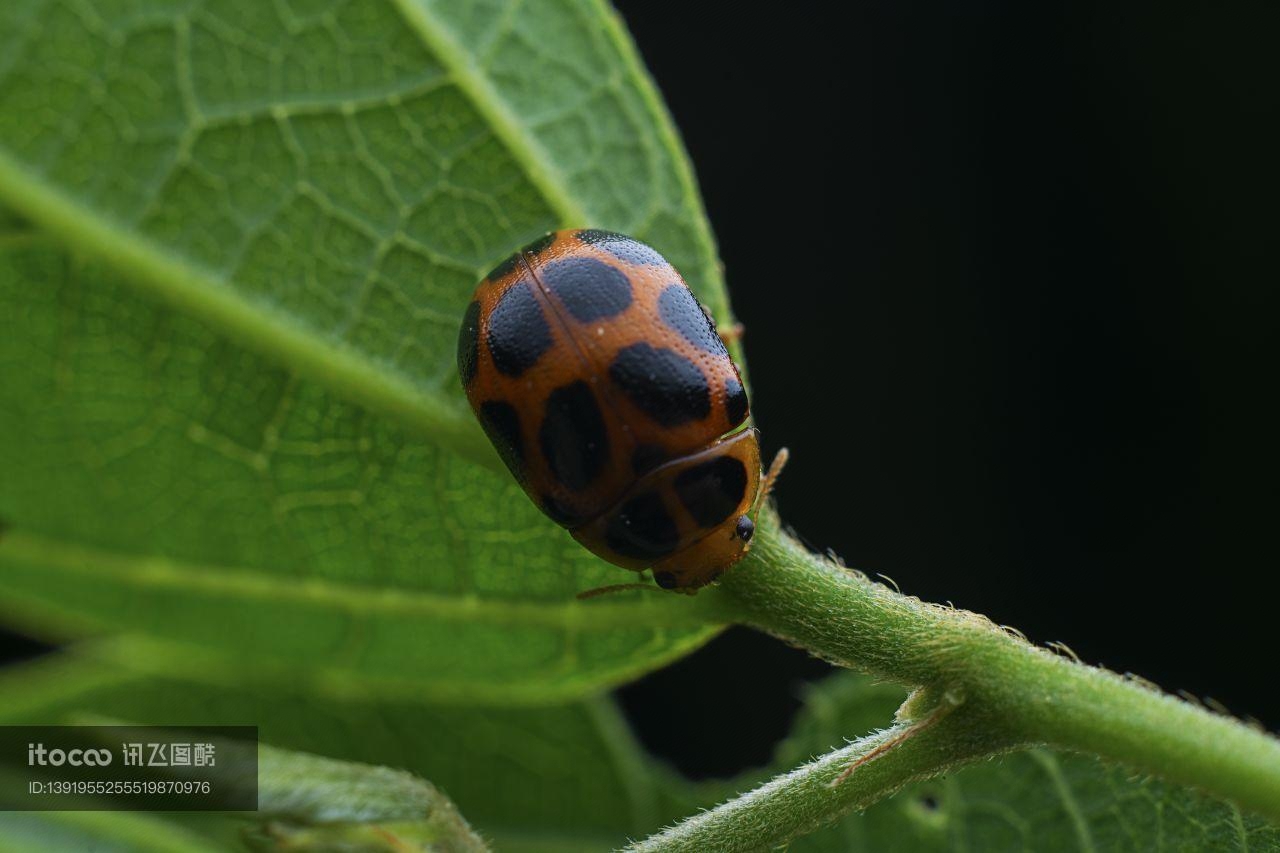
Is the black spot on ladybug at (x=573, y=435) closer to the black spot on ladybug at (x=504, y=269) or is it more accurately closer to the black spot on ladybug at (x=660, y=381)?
the black spot on ladybug at (x=660, y=381)

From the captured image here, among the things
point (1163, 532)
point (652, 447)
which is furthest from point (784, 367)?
point (652, 447)

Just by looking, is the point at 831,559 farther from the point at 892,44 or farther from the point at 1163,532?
the point at 892,44

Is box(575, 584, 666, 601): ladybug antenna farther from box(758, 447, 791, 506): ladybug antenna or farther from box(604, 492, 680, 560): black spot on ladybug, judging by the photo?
box(758, 447, 791, 506): ladybug antenna

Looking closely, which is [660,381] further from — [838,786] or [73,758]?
[73,758]

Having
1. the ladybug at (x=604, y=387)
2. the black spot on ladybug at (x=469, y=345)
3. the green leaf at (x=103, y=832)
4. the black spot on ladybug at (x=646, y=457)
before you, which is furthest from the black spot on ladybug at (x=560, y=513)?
the green leaf at (x=103, y=832)

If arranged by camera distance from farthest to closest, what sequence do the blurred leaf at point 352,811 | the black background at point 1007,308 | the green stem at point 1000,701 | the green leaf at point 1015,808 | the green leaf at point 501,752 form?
the black background at point 1007,308 < the green leaf at point 501,752 < the green leaf at point 1015,808 < the blurred leaf at point 352,811 < the green stem at point 1000,701

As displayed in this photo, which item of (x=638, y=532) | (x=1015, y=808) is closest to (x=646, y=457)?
(x=638, y=532)
